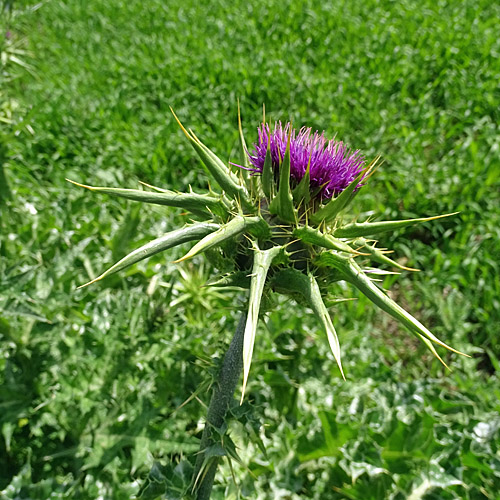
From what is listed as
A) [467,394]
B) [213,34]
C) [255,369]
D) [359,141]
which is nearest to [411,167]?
[359,141]

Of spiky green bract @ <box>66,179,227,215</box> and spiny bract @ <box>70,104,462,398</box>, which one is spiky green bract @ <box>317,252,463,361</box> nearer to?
spiny bract @ <box>70,104,462,398</box>

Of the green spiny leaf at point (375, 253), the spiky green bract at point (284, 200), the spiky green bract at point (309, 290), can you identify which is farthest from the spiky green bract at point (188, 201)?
the green spiny leaf at point (375, 253)

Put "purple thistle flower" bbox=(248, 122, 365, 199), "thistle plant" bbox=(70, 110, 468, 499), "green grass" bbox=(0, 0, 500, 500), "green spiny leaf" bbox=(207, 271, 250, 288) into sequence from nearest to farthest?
"thistle plant" bbox=(70, 110, 468, 499), "green spiny leaf" bbox=(207, 271, 250, 288), "purple thistle flower" bbox=(248, 122, 365, 199), "green grass" bbox=(0, 0, 500, 500)

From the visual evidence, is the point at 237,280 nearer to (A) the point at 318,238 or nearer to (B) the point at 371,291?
(A) the point at 318,238

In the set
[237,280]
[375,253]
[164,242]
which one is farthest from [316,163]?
[164,242]

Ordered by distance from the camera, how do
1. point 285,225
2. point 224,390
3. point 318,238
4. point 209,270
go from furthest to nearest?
1. point 209,270
2. point 224,390
3. point 285,225
4. point 318,238

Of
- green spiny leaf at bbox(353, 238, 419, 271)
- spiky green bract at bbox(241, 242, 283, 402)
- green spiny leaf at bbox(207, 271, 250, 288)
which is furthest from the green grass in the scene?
green spiny leaf at bbox(353, 238, 419, 271)

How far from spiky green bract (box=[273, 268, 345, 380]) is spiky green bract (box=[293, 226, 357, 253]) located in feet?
0.28

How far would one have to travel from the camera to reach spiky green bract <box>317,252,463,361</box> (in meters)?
1.19

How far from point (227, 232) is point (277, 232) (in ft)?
0.62

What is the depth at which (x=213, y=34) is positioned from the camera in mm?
5316

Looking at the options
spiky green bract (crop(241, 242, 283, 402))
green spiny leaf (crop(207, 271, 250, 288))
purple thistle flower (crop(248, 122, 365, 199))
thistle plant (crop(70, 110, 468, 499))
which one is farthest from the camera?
purple thistle flower (crop(248, 122, 365, 199))

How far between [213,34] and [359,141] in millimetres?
2193

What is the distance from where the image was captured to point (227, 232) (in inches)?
50.3
